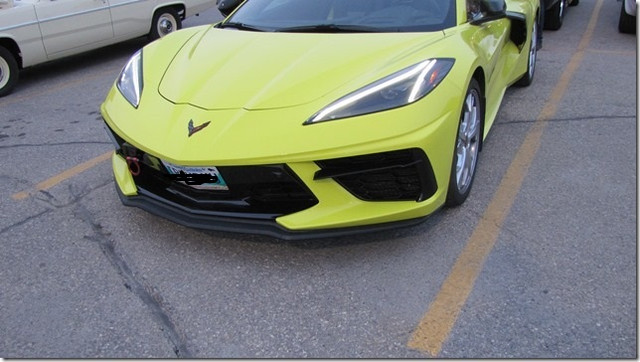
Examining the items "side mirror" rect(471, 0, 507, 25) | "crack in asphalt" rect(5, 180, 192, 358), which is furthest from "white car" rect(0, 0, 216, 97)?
"side mirror" rect(471, 0, 507, 25)

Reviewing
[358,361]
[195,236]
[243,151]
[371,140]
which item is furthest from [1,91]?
[358,361]

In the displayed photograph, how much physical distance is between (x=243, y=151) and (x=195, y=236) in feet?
2.44

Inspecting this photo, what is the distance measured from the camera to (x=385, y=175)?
2.68 m

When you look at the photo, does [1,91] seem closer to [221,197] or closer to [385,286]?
[221,197]

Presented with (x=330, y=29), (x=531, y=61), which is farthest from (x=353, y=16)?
(x=531, y=61)

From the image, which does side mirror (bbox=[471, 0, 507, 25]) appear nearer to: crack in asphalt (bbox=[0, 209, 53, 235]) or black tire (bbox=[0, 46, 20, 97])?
crack in asphalt (bbox=[0, 209, 53, 235])

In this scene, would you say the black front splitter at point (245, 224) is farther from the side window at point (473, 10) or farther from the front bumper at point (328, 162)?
the side window at point (473, 10)

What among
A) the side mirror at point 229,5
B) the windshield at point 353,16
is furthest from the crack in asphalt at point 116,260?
the side mirror at point 229,5

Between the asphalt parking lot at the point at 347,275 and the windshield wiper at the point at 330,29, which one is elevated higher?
the windshield wiper at the point at 330,29

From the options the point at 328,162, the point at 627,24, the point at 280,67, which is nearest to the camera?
the point at 328,162

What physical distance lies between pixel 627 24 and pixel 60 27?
7.11 m

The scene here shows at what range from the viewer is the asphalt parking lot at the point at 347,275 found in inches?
92.4

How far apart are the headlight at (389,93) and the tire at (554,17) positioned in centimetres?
601

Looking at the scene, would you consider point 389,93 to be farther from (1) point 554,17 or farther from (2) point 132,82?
(1) point 554,17
